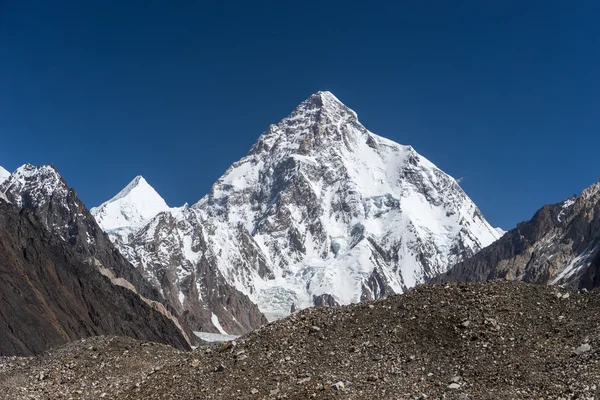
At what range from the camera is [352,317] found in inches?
1125

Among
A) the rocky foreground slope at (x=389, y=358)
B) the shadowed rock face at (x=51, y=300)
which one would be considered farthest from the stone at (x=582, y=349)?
the shadowed rock face at (x=51, y=300)

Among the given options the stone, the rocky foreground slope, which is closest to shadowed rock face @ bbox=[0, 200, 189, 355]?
the rocky foreground slope

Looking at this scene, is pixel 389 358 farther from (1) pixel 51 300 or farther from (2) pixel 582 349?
(1) pixel 51 300

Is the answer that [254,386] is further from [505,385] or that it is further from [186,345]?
[186,345]

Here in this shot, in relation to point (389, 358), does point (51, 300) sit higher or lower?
higher

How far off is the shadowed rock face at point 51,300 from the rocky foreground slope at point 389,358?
52.5m

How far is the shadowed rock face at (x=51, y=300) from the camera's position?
86625 millimetres

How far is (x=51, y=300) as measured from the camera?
104688 mm

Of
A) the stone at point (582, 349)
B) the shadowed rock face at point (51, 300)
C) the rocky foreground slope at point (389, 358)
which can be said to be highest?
the shadowed rock face at point (51, 300)

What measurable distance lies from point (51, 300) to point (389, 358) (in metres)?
88.6

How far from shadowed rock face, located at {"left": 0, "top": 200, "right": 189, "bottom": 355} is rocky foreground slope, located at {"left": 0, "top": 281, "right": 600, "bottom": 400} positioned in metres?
52.5

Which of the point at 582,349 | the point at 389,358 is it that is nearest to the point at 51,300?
the point at 389,358

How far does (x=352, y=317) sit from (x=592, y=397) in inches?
408

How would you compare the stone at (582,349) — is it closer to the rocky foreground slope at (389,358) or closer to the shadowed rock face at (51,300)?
the rocky foreground slope at (389,358)
